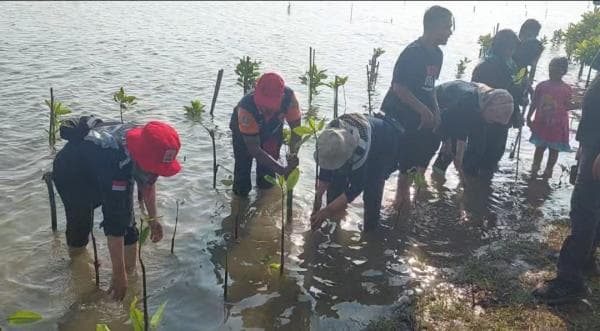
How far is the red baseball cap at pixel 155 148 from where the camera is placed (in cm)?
329

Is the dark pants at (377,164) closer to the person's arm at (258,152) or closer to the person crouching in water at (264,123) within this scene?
the person's arm at (258,152)

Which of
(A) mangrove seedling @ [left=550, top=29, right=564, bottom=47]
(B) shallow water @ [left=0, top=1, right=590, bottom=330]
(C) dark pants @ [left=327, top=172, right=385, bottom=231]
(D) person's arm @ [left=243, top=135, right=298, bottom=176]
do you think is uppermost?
(A) mangrove seedling @ [left=550, top=29, right=564, bottom=47]

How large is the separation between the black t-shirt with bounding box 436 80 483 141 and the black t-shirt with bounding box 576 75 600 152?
5.45ft

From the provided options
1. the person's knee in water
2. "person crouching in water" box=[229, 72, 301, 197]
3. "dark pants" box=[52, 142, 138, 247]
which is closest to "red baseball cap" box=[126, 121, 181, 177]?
"dark pants" box=[52, 142, 138, 247]

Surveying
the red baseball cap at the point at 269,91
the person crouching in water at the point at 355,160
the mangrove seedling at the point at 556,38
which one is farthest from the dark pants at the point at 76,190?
the mangrove seedling at the point at 556,38

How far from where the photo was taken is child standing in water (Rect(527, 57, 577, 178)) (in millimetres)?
6746

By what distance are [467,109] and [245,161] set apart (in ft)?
8.46

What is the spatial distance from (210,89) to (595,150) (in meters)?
9.27

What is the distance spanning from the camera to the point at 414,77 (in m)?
5.33

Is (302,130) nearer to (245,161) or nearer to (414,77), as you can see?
(245,161)

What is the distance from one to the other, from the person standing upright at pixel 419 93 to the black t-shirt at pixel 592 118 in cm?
168

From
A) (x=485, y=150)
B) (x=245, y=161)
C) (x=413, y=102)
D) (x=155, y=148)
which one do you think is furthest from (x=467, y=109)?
(x=155, y=148)

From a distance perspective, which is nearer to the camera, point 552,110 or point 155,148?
point 155,148

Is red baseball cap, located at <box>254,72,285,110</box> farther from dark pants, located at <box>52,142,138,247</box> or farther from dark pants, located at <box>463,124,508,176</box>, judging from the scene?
dark pants, located at <box>463,124,508,176</box>
